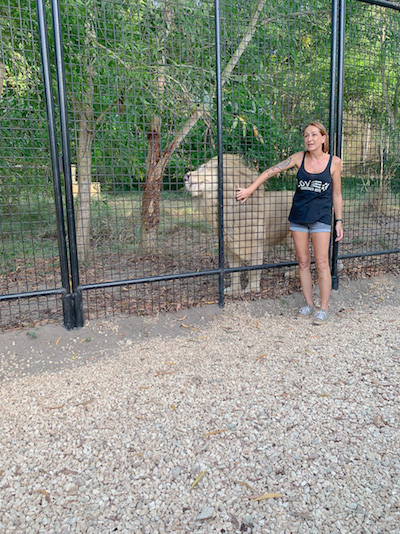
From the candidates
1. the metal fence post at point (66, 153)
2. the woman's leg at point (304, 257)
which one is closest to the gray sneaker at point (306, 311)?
the woman's leg at point (304, 257)

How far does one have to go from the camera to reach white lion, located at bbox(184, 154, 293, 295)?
16.1 ft

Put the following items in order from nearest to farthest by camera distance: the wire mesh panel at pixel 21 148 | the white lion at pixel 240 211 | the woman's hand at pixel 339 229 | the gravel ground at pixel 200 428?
the gravel ground at pixel 200 428 → the wire mesh panel at pixel 21 148 → the woman's hand at pixel 339 229 → the white lion at pixel 240 211

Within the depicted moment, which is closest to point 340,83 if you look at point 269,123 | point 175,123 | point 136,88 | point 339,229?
point 269,123

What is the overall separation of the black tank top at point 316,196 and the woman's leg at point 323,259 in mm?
176

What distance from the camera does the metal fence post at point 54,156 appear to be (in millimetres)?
3654

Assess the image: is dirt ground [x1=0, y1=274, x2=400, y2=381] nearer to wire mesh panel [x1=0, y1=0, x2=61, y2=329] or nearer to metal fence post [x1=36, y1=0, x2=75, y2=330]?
metal fence post [x1=36, y1=0, x2=75, y2=330]

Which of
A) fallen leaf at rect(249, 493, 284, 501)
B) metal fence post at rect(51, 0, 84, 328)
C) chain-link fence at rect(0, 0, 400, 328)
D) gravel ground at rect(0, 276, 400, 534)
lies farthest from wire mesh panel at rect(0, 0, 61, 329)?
fallen leaf at rect(249, 493, 284, 501)

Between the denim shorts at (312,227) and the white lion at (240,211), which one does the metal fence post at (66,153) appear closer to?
the white lion at (240,211)

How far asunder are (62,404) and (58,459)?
25.4 inches

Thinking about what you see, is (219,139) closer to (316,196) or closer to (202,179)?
(202,179)

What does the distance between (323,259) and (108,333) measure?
2462 millimetres

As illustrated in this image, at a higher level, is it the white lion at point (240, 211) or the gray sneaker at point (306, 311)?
the white lion at point (240, 211)

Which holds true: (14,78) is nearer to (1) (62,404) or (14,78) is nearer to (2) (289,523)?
(1) (62,404)

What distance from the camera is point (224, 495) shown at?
2.15 m
